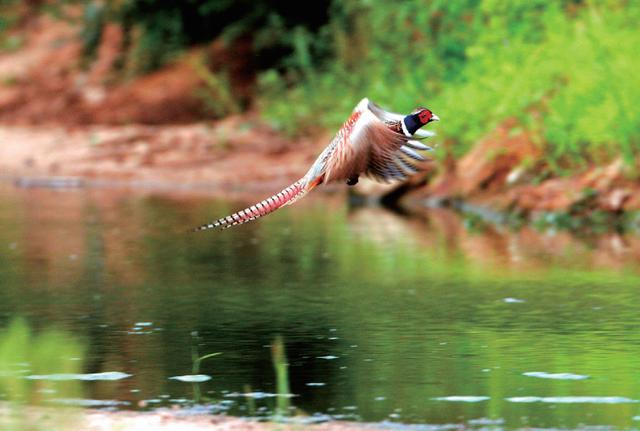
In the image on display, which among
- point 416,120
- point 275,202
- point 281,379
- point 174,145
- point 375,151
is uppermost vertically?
point 174,145

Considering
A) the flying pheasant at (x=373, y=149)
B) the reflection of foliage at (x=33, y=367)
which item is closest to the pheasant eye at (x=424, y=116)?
the flying pheasant at (x=373, y=149)

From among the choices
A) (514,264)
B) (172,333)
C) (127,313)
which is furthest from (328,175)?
(514,264)

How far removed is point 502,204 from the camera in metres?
19.7

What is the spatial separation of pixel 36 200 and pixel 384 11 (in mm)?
6794

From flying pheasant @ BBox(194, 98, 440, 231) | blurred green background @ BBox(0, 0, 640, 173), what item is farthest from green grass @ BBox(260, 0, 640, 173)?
flying pheasant @ BBox(194, 98, 440, 231)

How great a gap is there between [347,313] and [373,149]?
9.70ft

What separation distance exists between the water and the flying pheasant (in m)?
1.08

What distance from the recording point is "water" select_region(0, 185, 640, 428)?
7750 millimetres

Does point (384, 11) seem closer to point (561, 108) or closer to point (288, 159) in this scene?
point (288, 159)

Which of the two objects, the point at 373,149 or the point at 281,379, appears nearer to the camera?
the point at 281,379

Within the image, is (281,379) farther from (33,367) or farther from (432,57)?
(432,57)

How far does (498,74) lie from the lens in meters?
19.4

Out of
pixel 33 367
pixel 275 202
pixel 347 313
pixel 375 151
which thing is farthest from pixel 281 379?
pixel 347 313

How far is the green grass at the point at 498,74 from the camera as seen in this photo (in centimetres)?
1692
